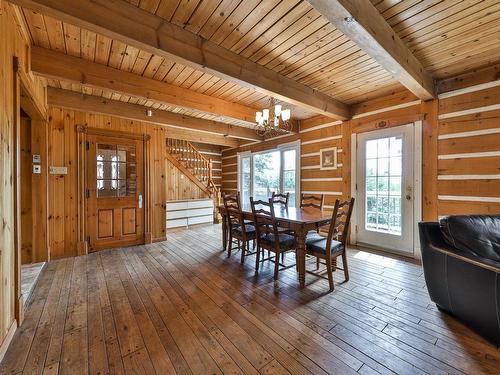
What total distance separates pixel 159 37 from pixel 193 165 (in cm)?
519

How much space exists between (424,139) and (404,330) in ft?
9.24

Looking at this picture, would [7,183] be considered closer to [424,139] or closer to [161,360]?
[161,360]

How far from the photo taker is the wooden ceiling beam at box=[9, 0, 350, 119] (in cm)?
169

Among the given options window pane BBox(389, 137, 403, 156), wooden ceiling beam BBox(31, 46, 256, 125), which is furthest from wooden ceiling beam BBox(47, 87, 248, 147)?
window pane BBox(389, 137, 403, 156)

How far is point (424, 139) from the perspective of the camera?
3508 millimetres

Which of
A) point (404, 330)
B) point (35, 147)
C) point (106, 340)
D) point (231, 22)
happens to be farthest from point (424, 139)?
point (35, 147)

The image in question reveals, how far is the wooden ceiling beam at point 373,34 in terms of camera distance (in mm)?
1658

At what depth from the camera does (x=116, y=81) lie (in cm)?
292

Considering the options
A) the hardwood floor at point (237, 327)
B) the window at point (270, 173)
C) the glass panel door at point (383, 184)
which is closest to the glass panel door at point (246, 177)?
the window at point (270, 173)

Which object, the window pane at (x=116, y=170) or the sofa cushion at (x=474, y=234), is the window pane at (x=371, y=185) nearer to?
the sofa cushion at (x=474, y=234)

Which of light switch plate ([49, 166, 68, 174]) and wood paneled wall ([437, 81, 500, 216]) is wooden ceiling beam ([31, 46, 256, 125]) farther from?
wood paneled wall ([437, 81, 500, 216])

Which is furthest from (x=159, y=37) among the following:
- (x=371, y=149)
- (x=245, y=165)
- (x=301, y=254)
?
(x=245, y=165)

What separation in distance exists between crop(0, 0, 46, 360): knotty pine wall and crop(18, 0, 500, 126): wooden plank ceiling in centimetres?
32

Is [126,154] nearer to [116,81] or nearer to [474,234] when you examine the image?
[116,81]
